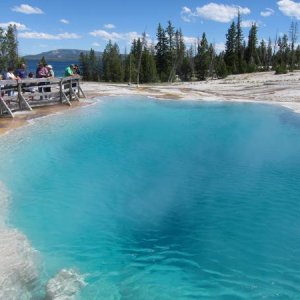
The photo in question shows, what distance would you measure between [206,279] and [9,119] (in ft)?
39.8

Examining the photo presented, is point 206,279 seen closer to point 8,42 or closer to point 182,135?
point 182,135

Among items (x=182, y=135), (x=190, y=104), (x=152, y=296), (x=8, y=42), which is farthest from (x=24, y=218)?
(x=8, y=42)

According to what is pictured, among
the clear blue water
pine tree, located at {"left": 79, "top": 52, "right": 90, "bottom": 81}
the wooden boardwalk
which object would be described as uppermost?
pine tree, located at {"left": 79, "top": 52, "right": 90, "bottom": 81}

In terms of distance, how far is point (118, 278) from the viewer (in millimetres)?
5430

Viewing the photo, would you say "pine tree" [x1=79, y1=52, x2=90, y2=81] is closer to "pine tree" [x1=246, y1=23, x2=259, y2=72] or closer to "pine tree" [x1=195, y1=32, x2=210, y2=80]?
"pine tree" [x1=195, y1=32, x2=210, y2=80]

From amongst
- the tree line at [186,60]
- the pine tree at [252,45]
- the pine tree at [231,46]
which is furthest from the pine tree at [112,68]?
the pine tree at [252,45]

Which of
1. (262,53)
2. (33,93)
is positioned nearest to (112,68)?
(262,53)

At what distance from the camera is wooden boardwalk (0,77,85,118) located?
53.2 ft

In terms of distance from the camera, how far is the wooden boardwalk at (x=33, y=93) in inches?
639

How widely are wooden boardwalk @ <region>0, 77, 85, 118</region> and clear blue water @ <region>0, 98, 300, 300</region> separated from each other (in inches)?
91.3

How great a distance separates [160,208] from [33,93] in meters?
12.6

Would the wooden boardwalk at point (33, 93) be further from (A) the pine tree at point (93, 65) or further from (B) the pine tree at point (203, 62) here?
(A) the pine tree at point (93, 65)

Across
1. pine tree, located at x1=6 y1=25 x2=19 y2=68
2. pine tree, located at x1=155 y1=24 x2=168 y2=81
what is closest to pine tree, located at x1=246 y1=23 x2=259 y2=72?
pine tree, located at x1=155 y1=24 x2=168 y2=81

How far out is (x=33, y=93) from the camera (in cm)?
1841
